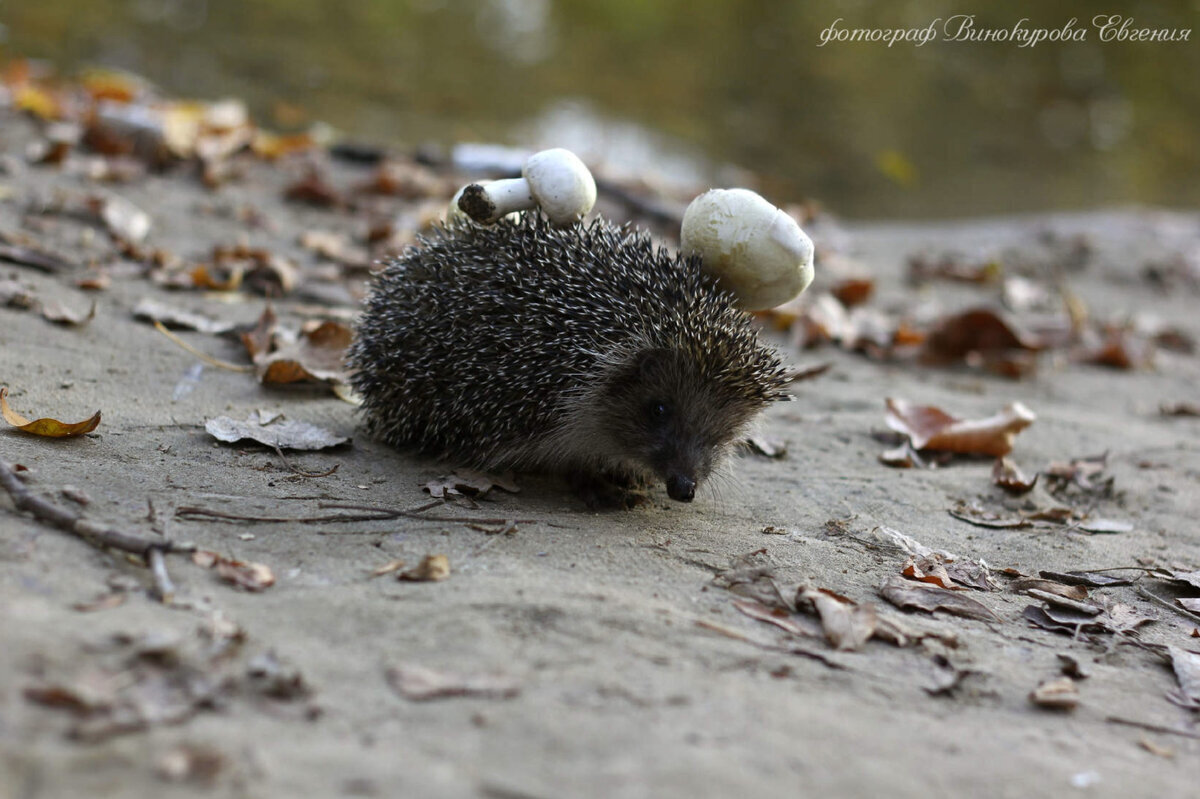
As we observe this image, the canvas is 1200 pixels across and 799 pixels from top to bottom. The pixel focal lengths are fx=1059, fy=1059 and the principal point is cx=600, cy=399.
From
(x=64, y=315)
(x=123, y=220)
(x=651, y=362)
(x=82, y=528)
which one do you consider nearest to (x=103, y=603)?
(x=82, y=528)

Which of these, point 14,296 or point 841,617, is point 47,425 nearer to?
point 14,296

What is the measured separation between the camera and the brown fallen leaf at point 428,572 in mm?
3693

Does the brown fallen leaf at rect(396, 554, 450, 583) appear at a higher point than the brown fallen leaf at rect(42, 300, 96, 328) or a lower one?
lower

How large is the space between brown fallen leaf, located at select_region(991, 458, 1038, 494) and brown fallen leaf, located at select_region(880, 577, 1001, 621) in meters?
1.65

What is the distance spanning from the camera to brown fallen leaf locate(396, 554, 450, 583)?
3.69m

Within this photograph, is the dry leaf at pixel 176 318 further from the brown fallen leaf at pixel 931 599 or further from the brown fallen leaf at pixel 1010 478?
the brown fallen leaf at pixel 1010 478

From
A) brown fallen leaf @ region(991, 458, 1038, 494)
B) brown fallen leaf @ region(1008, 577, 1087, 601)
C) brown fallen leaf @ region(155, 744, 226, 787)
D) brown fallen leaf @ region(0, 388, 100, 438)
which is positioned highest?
brown fallen leaf @ region(991, 458, 1038, 494)

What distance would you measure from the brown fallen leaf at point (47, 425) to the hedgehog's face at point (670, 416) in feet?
7.65

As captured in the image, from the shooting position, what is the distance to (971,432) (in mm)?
6230

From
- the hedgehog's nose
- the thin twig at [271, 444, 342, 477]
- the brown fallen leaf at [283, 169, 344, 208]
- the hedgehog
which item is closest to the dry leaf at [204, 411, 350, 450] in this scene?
the thin twig at [271, 444, 342, 477]

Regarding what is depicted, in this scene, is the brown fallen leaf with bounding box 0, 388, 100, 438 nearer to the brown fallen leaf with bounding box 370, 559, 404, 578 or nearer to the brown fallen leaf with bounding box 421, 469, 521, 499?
the brown fallen leaf with bounding box 421, 469, 521, 499

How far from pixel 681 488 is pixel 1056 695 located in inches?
72.7

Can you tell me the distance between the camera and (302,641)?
3.17m

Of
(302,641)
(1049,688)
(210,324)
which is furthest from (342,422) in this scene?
(1049,688)
